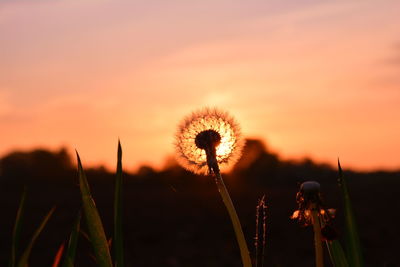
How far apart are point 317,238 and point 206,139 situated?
0.54 meters

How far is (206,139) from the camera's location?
221 cm

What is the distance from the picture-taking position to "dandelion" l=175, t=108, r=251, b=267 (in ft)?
7.25

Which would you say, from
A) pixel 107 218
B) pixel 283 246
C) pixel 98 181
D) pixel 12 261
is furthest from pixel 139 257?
pixel 98 181

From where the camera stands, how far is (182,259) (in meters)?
8.68

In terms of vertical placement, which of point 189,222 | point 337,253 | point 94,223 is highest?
point 189,222

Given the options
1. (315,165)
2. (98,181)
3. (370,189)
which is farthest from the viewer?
(315,165)

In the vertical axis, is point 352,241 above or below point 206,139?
below

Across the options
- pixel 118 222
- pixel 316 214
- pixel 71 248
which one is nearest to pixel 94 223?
pixel 118 222

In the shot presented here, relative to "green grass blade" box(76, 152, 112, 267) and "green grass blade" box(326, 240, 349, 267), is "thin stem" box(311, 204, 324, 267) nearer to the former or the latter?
"green grass blade" box(326, 240, 349, 267)

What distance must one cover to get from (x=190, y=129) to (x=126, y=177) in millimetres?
18679

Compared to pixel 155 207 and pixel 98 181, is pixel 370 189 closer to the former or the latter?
pixel 155 207

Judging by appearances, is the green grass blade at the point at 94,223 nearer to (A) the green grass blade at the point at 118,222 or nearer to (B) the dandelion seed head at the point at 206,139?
(A) the green grass blade at the point at 118,222

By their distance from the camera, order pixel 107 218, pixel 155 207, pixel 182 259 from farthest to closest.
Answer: pixel 155 207 → pixel 107 218 → pixel 182 259

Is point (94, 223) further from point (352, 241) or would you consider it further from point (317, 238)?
point (352, 241)
